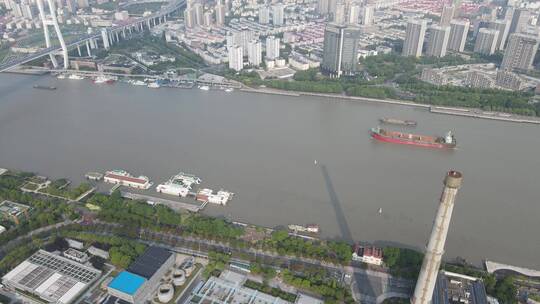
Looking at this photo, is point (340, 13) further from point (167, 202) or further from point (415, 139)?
point (167, 202)

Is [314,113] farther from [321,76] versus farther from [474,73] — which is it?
[474,73]

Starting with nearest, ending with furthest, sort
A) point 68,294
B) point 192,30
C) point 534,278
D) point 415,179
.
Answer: point 68,294 → point 534,278 → point 415,179 → point 192,30

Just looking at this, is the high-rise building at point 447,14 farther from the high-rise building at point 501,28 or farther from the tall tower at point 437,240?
the tall tower at point 437,240

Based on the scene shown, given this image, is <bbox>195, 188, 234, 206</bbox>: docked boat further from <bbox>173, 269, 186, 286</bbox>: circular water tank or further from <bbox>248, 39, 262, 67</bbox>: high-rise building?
<bbox>248, 39, 262, 67</bbox>: high-rise building

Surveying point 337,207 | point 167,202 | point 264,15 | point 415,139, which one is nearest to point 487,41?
point 415,139

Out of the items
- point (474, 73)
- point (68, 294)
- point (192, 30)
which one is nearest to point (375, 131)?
point (474, 73)

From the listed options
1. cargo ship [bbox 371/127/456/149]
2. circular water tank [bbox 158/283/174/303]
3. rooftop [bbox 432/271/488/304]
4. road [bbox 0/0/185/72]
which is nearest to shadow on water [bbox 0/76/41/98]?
road [bbox 0/0/185/72]

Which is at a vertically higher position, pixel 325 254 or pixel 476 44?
pixel 476 44
